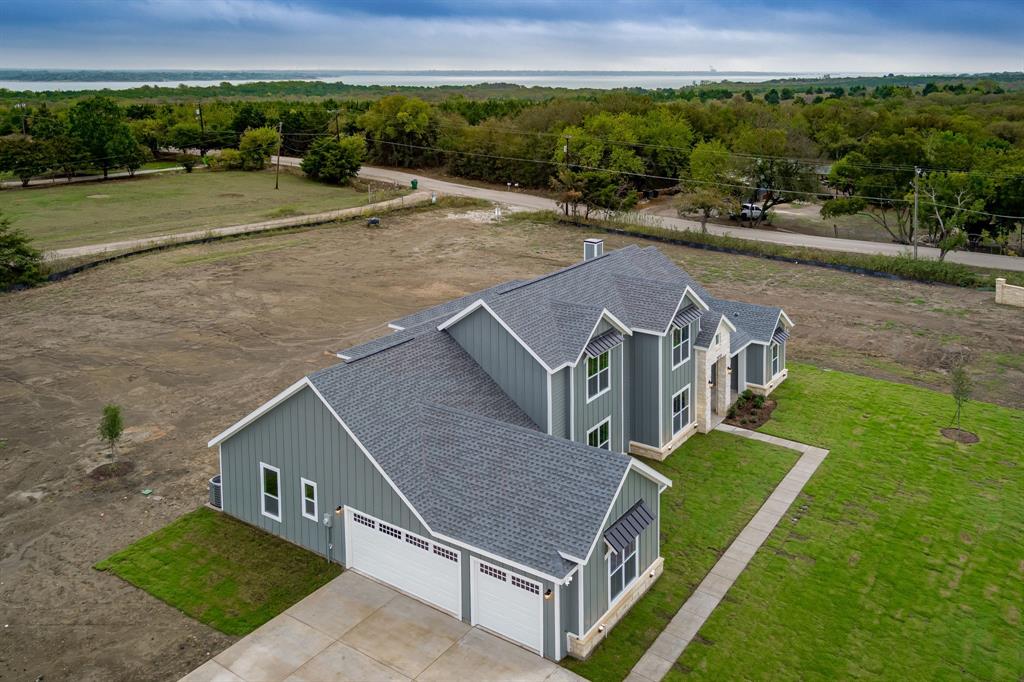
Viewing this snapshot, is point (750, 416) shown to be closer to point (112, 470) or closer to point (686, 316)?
point (686, 316)

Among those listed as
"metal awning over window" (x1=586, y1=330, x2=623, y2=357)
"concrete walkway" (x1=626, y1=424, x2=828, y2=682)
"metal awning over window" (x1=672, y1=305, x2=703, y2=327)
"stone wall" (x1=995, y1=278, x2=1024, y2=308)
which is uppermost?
"metal awning over window" (x1=672, y1=305, x2=703, y2=327)

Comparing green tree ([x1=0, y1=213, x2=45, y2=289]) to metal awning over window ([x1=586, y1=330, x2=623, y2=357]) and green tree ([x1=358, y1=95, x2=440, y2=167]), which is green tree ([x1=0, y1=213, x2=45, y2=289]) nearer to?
metal awning over window ([x1=586, y1=330, x2=623, y2=357])

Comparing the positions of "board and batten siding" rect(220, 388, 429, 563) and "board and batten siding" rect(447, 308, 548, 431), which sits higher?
"board and batten siding" rect(447, 308, 548, 431)

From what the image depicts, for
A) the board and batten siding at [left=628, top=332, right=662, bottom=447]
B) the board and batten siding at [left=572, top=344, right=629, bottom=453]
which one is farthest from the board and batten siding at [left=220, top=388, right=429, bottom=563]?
the board and batten siding at [left=628, top=332, right=662, bottom=447]

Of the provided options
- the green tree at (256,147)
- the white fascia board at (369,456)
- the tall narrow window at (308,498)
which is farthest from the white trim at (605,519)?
the green tree at (256,147)

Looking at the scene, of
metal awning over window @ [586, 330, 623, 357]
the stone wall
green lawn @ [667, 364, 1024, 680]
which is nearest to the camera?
green lawn @ [667, 364, 1024, 680]

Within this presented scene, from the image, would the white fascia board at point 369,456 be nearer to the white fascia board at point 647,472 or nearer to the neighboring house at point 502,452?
the neighboring house at point 502,452
